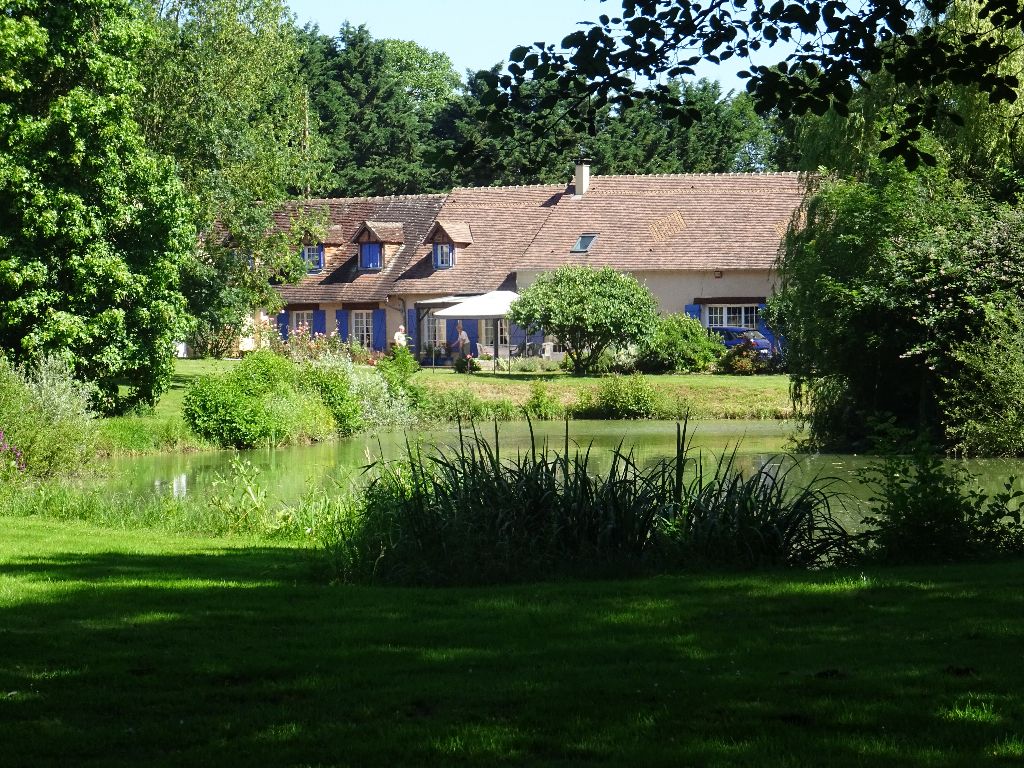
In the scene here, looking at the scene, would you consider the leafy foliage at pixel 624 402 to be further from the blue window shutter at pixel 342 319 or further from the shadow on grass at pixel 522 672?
the shadow on grass at pixel 522 672

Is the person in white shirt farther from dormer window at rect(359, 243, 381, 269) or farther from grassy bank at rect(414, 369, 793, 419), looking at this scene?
grassy bank at rect(414, 369, 793, 419)

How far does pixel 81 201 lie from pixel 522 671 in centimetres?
2180

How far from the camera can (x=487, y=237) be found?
5372 cm

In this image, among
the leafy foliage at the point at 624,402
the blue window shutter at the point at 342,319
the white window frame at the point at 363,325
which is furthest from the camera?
the blue window shutter at the point at 342,319

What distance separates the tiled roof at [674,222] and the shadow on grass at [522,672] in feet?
130

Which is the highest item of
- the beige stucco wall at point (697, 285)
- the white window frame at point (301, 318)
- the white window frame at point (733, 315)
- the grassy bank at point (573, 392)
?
the beige stucco wall at point (697, 285)

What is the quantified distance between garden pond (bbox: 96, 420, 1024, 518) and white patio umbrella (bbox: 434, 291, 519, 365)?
478 inches

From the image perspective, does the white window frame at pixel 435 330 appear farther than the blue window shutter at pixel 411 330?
Yes

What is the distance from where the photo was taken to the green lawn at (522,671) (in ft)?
17.3

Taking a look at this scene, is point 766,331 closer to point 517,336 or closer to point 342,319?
point 517,336

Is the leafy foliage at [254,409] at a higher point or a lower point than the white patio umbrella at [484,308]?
lower

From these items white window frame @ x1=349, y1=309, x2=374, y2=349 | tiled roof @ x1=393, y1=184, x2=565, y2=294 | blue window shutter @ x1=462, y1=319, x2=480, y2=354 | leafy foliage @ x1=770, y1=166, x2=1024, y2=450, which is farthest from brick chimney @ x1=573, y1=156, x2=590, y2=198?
leafy foliage @ x1=770, y1=166, x2=1024, y2=450

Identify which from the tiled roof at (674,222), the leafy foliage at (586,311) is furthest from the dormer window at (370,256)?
the leafy foliage at (586,311)

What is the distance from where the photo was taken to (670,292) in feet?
A: 161
